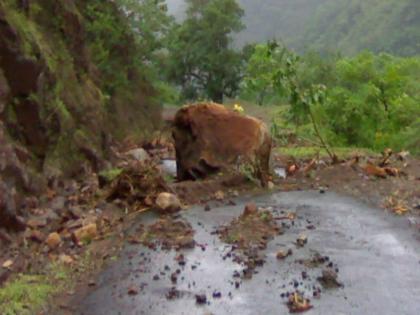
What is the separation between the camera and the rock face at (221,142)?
1633 centimetres

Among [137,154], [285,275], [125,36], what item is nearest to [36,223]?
[285,275]

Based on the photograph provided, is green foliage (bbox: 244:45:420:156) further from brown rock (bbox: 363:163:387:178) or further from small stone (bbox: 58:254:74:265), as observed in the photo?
small stone (bbox: 58:254:74:265)

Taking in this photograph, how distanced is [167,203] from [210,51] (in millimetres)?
32939

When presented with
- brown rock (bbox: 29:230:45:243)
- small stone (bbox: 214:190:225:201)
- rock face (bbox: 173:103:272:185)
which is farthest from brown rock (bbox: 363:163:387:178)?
brown rock (bbox: 29:230:45:243)

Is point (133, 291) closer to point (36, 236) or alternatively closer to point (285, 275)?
Result: point (285, 275)

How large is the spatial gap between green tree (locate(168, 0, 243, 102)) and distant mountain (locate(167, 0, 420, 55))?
18808mm

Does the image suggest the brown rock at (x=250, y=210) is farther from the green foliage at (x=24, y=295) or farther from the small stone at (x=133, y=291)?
the green foliage at (x=24, y=295)

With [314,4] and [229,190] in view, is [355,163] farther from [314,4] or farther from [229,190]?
[314,4]

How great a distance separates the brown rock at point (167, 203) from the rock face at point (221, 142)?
9.24 feet

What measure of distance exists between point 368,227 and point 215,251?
2853 millimetres

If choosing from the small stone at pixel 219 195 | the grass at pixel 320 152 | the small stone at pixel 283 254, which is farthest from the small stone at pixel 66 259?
the grass at pixel 320 152

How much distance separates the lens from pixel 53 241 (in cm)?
1098

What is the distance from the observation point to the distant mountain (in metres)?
73.8

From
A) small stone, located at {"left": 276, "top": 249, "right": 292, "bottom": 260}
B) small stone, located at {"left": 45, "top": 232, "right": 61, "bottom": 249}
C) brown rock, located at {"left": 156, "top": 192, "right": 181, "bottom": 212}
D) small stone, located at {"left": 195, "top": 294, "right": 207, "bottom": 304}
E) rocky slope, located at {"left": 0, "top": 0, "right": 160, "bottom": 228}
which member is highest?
rocky slope, located at {"left": 0, "top": 0, "right": 160, "bottom": 228}
